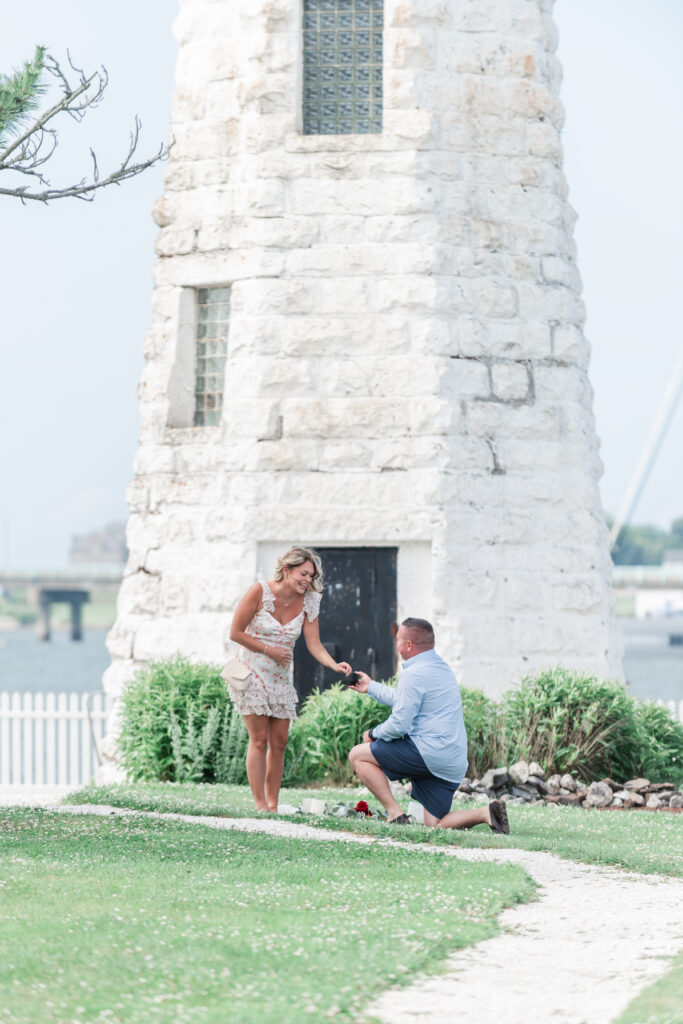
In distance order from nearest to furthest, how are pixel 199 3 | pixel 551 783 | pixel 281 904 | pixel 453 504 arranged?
pixel 281 904 → pixel 551 783 → pixel 453 504 → pixel 199 3

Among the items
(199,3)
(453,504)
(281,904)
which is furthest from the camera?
(199,3)

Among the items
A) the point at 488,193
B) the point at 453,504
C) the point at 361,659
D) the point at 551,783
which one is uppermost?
the point at 488,193

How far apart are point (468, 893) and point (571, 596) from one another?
718cm

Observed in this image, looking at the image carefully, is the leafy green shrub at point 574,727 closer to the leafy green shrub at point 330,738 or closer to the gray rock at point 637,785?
the gray rock at point 637,785

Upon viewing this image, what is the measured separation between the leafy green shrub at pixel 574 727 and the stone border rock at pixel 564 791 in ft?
1.01

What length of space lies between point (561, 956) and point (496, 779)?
5704mm

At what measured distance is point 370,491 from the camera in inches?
516

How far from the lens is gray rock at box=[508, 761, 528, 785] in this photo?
1125 cm

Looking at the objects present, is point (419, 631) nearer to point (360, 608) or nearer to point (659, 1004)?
point (659, 1004)

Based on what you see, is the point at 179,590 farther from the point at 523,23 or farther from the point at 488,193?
the point at 523,23

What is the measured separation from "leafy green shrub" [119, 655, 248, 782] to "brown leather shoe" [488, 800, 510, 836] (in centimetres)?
363

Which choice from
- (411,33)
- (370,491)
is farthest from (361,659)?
(411,33)

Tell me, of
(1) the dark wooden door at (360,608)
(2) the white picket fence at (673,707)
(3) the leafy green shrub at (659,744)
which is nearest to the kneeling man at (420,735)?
(3) the leafy green shrub at (659,744)

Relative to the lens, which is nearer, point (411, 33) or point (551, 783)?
point (551, 783)
